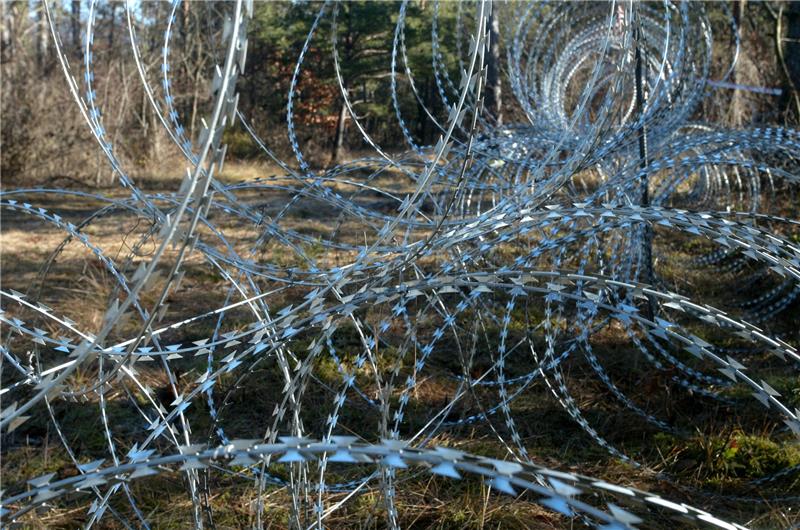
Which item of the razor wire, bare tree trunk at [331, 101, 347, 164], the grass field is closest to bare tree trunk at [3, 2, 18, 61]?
the razor wire

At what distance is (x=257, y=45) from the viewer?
69.1 feet

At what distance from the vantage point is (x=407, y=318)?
3939mm

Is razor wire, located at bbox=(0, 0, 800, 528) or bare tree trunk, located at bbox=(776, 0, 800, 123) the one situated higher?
bare tree trunk, located at bbox=(776, 0, 800, 123)

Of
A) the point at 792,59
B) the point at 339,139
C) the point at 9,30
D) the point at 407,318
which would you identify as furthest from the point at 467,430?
the point at 339,139

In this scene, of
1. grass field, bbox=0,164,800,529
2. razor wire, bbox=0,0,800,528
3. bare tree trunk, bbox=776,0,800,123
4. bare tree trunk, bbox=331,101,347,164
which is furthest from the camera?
bare tree trunk, bbox=331,101,347,164

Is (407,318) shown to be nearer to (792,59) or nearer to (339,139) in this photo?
(792,59)

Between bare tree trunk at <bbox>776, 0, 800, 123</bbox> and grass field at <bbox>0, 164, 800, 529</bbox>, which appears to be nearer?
grass field at <bbox>0, 164, 800, 529</bbox>

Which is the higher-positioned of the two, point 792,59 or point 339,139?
point 792,59

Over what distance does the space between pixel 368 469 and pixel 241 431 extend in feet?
2.75

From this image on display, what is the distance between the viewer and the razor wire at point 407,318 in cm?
149

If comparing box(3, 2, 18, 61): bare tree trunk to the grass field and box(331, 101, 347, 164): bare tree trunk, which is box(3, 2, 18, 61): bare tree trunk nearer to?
box(331, 101, 347, 164): bare tree trunk

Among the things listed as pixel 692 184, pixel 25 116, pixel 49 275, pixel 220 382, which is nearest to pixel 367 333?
pixel 220 382

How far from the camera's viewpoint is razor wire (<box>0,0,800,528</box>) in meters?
1.49

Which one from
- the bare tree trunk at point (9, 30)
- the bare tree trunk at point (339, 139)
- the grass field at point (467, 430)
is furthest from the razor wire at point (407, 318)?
the bare tree trunk at point (339, 139)
